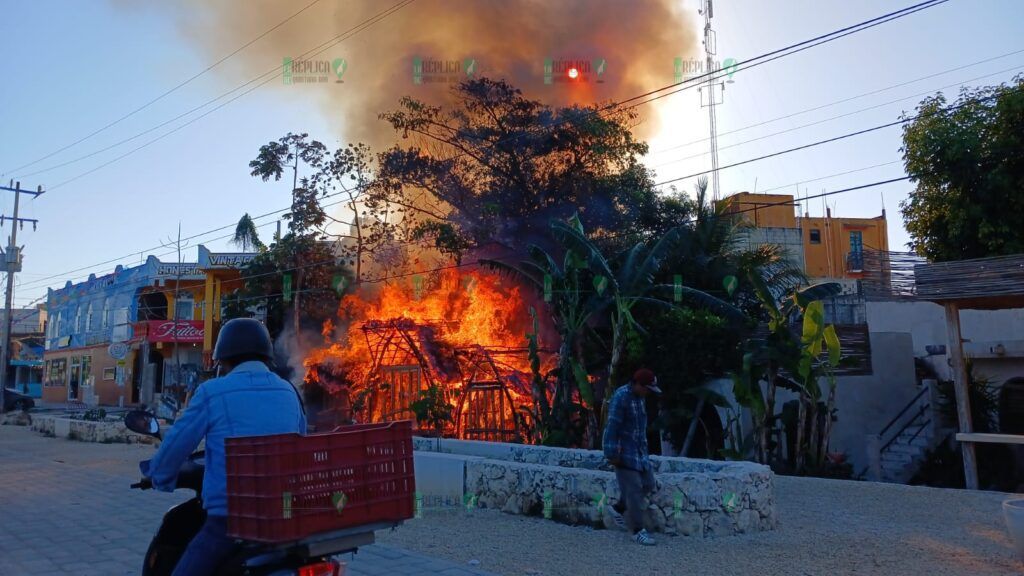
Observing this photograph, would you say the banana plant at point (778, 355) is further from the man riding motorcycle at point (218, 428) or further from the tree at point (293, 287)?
the tree at point (293, 287)

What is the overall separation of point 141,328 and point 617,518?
36802 millimetres

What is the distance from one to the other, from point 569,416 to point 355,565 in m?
9.23

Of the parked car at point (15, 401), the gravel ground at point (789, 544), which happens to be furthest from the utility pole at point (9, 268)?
the gravel ground at point (789, 544)

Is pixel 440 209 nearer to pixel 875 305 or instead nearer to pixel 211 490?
pixel 875 305

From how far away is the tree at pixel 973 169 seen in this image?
17.1m

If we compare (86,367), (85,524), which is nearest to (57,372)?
(86,367)

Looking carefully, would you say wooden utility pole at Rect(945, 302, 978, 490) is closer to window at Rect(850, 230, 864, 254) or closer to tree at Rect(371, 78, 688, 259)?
tree at Rect(371, 78, 688, 259)

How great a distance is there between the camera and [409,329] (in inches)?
738

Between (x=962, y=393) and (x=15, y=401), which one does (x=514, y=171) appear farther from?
(x=15, y=401)

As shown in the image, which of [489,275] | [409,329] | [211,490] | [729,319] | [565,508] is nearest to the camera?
[211,490]

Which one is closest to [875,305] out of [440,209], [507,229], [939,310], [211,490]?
[939,310]

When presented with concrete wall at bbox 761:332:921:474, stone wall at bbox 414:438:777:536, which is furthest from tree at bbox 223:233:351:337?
stone wall at bbox 414:438:777:536

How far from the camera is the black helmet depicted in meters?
Answer: 3.54

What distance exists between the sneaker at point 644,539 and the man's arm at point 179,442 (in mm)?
4916
